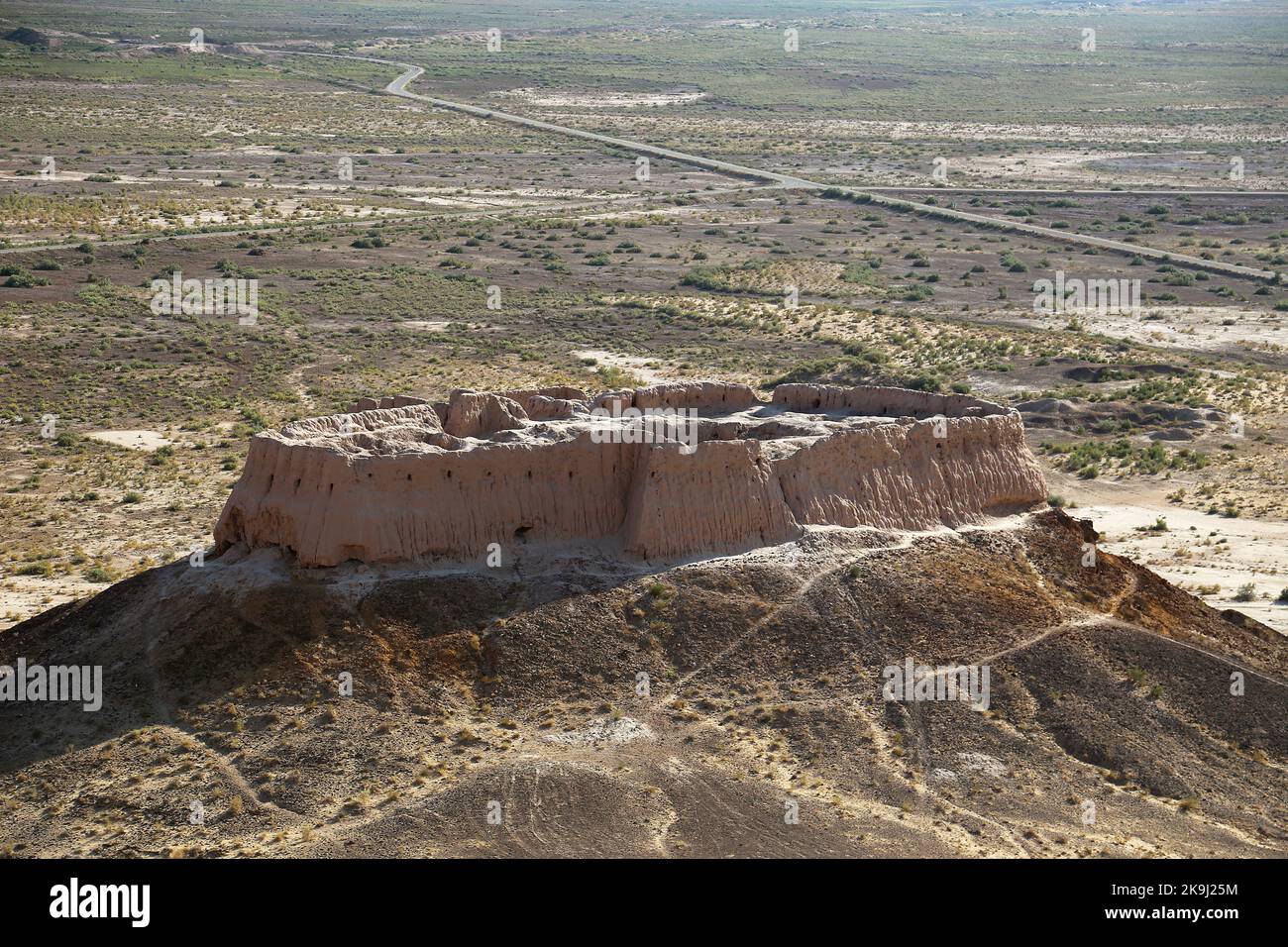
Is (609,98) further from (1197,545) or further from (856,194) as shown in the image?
(1197,545)

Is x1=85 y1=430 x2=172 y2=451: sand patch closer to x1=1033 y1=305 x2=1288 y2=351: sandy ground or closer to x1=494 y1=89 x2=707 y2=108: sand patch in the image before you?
x1=1033 y1=305 x2=1288 y2=351: sandy ground

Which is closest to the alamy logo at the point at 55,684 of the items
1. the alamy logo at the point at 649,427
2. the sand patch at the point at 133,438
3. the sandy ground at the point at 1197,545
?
the alamy logo at the point at 649,427

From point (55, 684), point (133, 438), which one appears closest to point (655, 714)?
point (55, 684)

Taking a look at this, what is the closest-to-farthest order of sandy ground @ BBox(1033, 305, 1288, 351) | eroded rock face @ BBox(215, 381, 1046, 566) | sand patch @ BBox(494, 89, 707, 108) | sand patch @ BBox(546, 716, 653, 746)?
sand patch @ BBox(546, 716, 653, 746)
eroded rock face @ BBox(215, 381, 1046, 566)
sandy ground @ BBox(1033, 305, 1288, 351)
sand patch @ BBox(494, 89, 707, 108)

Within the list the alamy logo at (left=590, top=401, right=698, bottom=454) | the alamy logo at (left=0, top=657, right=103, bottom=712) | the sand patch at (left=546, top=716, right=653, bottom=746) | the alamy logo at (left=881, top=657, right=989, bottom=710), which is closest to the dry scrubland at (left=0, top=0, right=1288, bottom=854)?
the sand patch at (left=546, top=716, right=653, bottom=746)

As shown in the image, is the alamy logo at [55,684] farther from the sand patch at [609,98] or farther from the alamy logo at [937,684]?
the sand patch at [609,98]

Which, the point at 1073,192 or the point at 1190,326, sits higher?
the point at 1073,192
